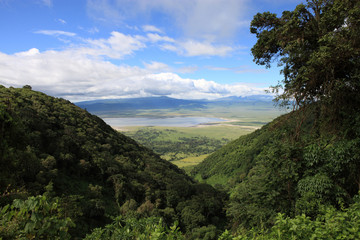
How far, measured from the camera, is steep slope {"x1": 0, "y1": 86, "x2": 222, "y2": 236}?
1074 inches

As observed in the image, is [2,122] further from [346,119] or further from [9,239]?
[346,119]

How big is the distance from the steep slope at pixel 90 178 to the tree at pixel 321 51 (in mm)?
23780

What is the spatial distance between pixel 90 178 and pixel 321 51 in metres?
43.0

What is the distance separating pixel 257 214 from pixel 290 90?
6934 millimetres

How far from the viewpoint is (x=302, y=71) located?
9.66 metres

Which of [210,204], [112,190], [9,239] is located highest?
[9,239]

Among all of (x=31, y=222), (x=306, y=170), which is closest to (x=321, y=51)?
(x=306, y=170)

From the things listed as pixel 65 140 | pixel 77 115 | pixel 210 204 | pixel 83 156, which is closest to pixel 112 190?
pixel 83 156

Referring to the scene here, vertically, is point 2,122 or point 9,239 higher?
point 2,122

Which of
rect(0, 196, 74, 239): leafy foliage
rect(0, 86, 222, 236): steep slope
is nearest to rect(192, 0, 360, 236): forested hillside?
rect(0, 196, 74, 239): leafy foliage

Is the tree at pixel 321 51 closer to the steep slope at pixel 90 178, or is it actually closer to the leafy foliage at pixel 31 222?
the leafy foliage at pixel 31 222

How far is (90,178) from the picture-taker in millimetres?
39344

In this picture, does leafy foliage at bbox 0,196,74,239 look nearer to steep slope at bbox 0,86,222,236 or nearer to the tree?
the tree

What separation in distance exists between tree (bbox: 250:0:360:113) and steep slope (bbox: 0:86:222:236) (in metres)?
23.8
